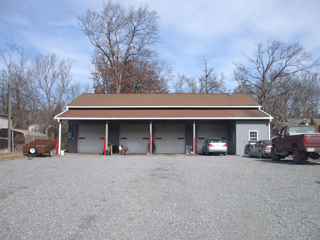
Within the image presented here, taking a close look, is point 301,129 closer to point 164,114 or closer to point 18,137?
point 164,114

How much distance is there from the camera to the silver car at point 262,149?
18.7 metres

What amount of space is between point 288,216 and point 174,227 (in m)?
2.28

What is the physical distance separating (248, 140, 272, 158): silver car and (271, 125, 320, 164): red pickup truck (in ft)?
6.10

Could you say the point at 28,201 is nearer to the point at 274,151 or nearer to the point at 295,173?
the point at 295,173

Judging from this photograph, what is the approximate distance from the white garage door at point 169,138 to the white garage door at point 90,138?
4.72 metres

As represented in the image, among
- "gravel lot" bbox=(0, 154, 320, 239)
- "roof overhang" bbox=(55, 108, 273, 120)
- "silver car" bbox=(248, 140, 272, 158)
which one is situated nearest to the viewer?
"gravel lot" bbox=(0, 154, 320, 239)

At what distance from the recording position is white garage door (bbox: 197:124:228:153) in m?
25.0

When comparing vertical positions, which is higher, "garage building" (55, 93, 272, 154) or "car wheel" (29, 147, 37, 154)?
"garage building" (55, 93, 272, 154)

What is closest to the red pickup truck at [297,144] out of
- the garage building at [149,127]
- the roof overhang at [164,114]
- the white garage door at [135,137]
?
the roof overhang at [164,114]

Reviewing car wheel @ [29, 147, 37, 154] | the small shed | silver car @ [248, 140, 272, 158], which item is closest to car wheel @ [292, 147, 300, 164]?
silver car @ [248, 140, 272, 158]

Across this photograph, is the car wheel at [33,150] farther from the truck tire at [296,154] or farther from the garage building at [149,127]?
the truck tire at [296,154]

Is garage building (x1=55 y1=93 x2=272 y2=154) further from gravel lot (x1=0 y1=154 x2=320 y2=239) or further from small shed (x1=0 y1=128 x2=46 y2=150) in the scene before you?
gravel lot (x1=0 y1=154 x2=320 y2=239)

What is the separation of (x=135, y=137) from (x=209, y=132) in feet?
20.9

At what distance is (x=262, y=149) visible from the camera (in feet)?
62.4
